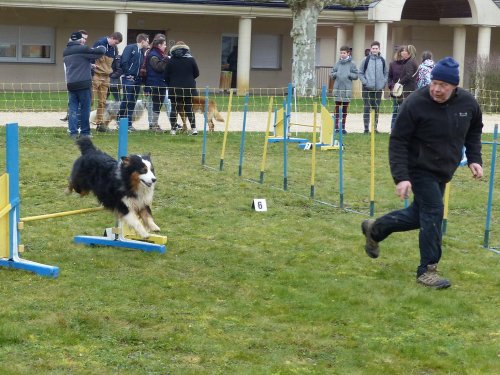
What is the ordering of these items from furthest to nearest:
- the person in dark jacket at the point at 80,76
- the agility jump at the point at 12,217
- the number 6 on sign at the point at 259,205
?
the person in dark jacket at the point at 80,76
the number 6 on sign at the point at 259,205
the agility jump at the point at 12,217

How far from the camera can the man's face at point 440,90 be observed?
7.47 m

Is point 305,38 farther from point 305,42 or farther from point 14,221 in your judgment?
point 14,221

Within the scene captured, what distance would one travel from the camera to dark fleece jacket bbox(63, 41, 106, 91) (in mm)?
16156

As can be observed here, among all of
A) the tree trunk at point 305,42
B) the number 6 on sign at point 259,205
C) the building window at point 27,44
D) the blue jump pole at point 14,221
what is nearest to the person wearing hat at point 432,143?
the blue jump pole at point 14,221

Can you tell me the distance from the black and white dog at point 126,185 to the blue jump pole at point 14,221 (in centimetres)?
108

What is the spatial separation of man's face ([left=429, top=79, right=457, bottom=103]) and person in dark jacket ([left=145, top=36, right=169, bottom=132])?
1040cm

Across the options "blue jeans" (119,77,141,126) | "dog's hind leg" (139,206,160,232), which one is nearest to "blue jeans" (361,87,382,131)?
"blue jeans" (119,77,141,126)

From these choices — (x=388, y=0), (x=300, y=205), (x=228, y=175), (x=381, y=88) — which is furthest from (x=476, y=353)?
(x=388, y=0)

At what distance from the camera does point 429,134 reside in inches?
300

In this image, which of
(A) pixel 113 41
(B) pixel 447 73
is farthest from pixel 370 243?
(A) pixel 113 41

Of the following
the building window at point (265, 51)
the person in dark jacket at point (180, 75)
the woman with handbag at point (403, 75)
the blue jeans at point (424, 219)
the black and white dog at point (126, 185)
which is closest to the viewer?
the blue jeans at point (424, 219)

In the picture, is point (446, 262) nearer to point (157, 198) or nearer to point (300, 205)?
point (300, 205)

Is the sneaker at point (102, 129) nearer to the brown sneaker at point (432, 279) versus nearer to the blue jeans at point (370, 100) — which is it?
the blue jeans at point (370, 100)

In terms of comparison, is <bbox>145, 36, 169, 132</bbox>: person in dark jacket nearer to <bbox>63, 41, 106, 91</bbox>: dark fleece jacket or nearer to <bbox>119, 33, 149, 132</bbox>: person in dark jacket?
<bbox>119, 33, 149, 132</bbox>: person in dark jacket
